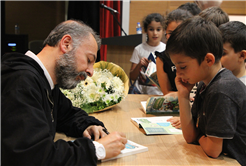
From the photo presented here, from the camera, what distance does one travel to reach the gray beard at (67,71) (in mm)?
1202

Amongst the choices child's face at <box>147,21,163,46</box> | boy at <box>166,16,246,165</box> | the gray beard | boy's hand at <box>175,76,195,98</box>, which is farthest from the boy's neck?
child's face at <box>147,21,163,46</box>

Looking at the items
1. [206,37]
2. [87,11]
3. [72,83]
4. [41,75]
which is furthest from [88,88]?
[87,11]

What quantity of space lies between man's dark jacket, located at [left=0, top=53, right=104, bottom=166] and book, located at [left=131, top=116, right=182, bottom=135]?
49cm

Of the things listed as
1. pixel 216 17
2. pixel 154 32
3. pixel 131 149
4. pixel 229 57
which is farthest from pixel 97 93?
pixel 154 32

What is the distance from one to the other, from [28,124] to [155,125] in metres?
0.84

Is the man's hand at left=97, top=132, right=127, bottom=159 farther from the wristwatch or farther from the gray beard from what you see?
the gray beard

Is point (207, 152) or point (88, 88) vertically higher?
point (88, 88)

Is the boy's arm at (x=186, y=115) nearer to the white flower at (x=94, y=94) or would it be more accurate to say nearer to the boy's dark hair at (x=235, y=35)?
the boy's dark hair at (x=235, y=35)

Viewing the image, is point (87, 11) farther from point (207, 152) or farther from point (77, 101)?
point (207, 152)

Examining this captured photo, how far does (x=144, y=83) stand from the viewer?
2.73 m

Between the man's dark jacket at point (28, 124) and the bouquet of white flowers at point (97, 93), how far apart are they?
64 centimetres

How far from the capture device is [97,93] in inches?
69.8

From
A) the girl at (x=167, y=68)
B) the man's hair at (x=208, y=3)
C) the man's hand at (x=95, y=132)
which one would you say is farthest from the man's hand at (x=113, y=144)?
the man's hair at (x=208, y=3)

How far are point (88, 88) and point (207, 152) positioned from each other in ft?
3.04
